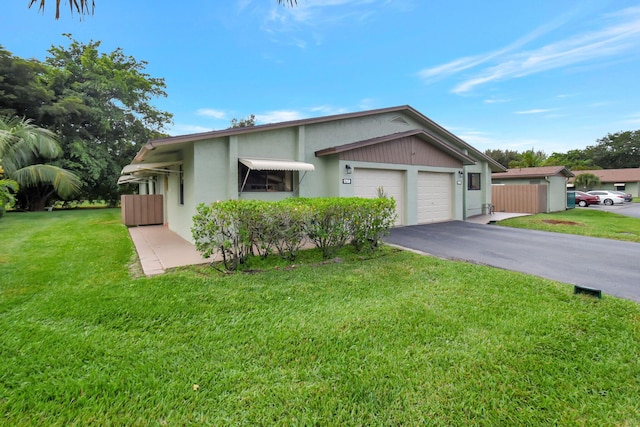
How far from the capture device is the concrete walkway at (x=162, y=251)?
22.3 feet

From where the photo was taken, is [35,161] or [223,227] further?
[35,161]

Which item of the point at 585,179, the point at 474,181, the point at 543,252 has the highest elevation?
the point at 585,179

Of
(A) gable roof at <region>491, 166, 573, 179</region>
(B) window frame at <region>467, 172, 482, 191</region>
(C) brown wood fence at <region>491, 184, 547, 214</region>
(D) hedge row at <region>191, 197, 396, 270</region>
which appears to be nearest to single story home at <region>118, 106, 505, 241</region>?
(B) window frame at <region>467, 172, 482, 191</region>

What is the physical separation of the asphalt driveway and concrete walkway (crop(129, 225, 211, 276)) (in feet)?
19.3

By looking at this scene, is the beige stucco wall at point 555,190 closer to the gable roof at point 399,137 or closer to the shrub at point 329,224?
the gable roof at point 399,137

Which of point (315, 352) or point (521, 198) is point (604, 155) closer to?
point (521, 198)

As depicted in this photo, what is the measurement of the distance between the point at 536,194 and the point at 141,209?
2351cm

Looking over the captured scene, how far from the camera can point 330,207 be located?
698cm

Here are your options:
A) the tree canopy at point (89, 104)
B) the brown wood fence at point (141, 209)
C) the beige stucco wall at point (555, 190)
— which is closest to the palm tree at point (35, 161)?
the tree canopy at point (89, 104)

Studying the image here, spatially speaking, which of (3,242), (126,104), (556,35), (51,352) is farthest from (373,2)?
(126,104)

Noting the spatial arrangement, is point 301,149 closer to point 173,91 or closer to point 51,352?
point 51,352

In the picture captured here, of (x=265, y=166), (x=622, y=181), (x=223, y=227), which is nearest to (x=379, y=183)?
(x=265, y=166)

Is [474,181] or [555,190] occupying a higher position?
[474,181]

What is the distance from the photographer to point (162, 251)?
8.20 metres
